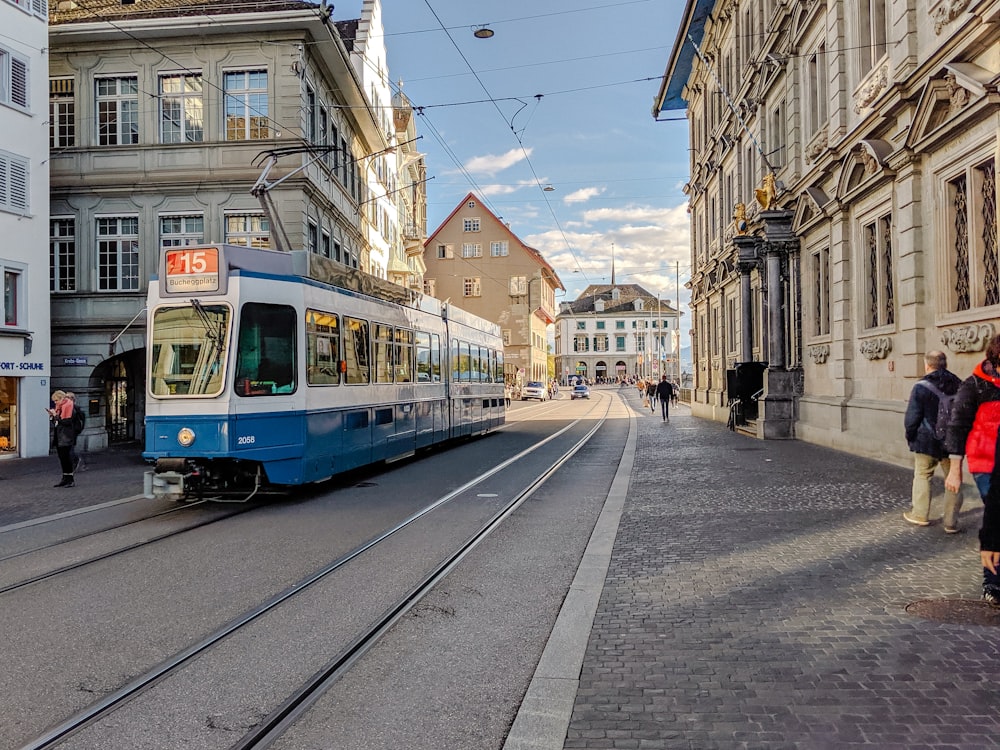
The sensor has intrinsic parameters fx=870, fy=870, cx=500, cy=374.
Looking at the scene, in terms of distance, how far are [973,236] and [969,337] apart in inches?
60.0

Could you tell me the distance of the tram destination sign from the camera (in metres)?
10.6

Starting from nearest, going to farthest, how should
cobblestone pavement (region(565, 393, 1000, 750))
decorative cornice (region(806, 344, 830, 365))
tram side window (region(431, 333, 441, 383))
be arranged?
cobblestone pavement (region(565, 393, 1000, 750)), tram side window (region(431, 333, 441, 383)), decorative cornice (region(806, 344, 830, 365))

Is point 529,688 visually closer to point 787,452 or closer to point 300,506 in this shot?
point 300,506

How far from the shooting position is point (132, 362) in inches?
1008

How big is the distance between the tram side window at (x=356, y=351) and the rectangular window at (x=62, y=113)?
1567 cm

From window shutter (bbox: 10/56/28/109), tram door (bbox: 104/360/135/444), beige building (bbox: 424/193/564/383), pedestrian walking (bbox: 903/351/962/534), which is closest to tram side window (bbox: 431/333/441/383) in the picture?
pedestrian walking (bbox: 903/351/962/534)

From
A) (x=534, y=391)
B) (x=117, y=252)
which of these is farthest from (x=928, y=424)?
(x=534, y=391)

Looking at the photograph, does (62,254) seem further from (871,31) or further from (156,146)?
(871,31)

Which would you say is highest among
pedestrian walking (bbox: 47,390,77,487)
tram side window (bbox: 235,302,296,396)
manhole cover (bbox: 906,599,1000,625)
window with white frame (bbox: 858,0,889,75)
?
window with white frame (bbox: 858,0,889,75)

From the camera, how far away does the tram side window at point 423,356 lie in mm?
16609

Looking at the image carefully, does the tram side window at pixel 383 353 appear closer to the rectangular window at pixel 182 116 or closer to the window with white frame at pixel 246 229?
the window with white frame at pixel 246 229

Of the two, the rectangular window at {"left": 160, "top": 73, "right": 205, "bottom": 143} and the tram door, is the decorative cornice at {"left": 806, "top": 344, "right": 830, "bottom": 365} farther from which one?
the tram door

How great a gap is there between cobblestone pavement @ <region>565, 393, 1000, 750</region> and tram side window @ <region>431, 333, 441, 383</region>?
847cm

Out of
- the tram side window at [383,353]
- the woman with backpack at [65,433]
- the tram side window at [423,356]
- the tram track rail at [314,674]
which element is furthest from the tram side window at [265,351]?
the tram side window at [423,356]
